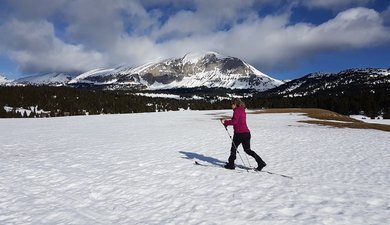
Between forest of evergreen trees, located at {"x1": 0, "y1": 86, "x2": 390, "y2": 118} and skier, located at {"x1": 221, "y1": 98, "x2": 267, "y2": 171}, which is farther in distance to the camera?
forest of evergreen trees, located at {"x1": 0, "y1": 86, "x2": 390, "y2": 118}

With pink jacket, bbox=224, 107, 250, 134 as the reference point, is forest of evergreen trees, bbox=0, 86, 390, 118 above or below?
above

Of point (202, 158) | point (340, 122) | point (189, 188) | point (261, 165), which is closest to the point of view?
point (189, 188)

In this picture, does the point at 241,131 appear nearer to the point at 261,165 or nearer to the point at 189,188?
the point at 261,165

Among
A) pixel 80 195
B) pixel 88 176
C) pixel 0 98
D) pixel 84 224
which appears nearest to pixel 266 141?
pixel 88 176

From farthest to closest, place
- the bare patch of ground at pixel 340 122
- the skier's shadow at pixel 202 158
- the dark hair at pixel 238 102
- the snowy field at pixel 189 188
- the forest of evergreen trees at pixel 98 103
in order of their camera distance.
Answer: the forest of evergreen trees at pixel 98 103
the bare patch of ground at pixel 340 122
the skier's shadow at pixel 202 158
the dark hair at pixel 238 102
the snowy field at pixel 189 188

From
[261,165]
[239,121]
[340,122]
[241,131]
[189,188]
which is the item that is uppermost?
[239,121]

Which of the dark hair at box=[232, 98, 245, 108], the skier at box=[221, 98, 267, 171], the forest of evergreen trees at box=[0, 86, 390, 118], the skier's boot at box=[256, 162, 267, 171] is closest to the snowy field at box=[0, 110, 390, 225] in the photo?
the skier's boot at box=[256, 162, 267, 171]

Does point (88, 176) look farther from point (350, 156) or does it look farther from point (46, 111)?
point (46, 111)

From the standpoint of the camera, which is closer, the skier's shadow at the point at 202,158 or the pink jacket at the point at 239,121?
the pink jacket at the point at 239,121

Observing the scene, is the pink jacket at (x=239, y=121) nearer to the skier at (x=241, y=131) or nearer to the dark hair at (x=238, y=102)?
the skier at (x=241, y=131)

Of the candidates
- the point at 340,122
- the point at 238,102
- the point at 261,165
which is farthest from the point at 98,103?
the point at 261,165

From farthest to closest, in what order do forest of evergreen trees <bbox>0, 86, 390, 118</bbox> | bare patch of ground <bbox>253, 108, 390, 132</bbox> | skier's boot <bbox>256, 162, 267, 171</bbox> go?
forest of evergreen trees <bbox>0, 86, 390, 118</bbox> < bare patch of ground <bbox>253, 108, 390, 132</bbox> < skier's boot <bbox>256, 162, 267, 171</bbox>

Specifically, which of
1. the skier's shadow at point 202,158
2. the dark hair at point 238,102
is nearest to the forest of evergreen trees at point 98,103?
the skier's shadow at point 202,158

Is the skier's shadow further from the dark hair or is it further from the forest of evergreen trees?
the forest of evergreen trees
